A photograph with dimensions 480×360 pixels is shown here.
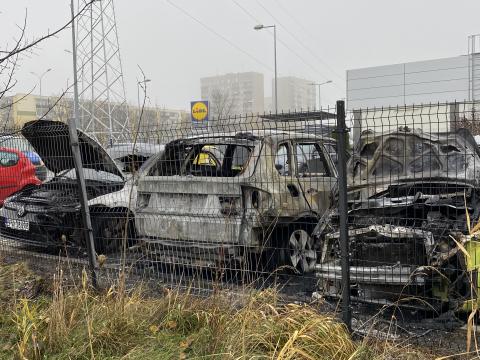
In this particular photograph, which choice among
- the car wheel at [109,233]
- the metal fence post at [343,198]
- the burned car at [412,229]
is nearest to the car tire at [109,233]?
the car wheel at [109,233]

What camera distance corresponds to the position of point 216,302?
363 cm

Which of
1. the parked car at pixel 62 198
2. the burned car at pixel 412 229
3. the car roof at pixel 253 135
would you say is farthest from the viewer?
the parked car at pixel 62 198

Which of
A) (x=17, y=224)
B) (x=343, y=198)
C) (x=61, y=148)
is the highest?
(x=61, y=148)

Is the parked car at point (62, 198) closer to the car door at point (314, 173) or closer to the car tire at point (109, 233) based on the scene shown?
the car tire at point (109, 233)

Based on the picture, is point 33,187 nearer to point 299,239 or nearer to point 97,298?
point 97,298

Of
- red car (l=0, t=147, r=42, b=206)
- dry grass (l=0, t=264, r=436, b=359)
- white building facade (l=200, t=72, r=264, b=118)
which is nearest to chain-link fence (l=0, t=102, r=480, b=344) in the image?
dry grass (l=0, t=264, r=436, b=359)

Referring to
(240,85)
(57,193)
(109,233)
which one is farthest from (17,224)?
(240,85)

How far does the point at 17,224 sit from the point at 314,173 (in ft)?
13.4

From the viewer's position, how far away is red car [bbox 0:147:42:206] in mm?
8719

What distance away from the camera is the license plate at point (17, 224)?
618cm

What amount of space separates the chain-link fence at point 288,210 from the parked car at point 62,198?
0.08 ft

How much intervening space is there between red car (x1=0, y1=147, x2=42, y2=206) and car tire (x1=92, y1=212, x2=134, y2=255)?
3.95 meters

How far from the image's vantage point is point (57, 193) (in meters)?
6.49

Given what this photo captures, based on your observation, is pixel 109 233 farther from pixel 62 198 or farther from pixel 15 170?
pixel 15 170
